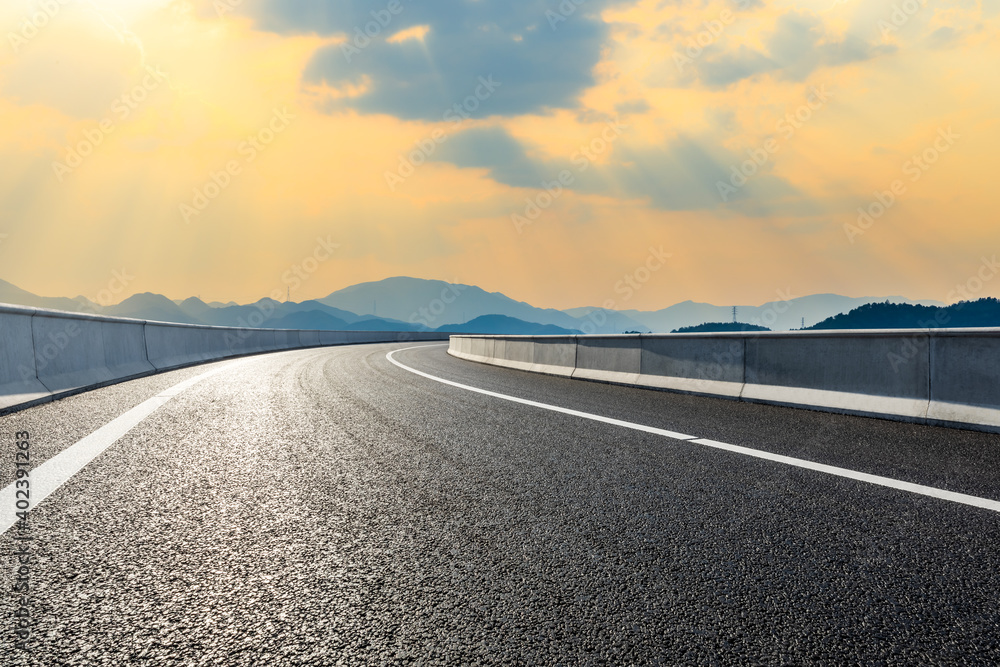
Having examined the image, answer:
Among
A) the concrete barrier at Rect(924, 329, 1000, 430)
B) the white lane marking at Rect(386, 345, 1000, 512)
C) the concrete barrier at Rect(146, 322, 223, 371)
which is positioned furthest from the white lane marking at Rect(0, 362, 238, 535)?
the concrete barrier at Rect(924, 329, 1000, 430)

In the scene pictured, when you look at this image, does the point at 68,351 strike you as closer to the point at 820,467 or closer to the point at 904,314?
the point at 820,467

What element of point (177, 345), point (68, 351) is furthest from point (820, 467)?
point (177, 345)

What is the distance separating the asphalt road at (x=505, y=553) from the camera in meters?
2.21

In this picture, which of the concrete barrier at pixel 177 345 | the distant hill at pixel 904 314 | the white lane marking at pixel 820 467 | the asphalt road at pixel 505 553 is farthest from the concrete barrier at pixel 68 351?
the distant hill at pixel 904 314

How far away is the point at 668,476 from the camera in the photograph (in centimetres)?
459

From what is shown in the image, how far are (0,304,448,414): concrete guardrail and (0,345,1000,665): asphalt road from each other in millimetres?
2758

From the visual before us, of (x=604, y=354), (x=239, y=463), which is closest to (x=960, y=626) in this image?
(x=239, y=463)

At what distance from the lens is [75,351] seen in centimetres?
1045

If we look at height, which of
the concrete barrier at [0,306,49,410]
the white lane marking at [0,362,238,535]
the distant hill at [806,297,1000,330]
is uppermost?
the distant hill at [806,297,1000,330]

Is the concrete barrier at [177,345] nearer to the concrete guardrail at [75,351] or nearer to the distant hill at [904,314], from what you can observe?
the concrete guardrail at [75,351]

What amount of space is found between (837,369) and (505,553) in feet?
22.1

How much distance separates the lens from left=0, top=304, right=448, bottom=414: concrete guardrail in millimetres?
8391

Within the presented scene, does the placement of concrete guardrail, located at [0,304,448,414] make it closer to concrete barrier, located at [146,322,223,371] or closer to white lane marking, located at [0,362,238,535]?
concrete barrier, located at [146,322,223,371]

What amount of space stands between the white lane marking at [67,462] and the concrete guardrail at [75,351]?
1806 mm
